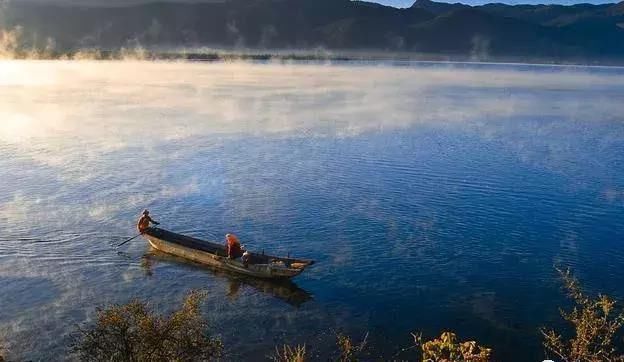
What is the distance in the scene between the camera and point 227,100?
140250mm

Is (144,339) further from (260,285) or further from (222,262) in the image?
(222,262)

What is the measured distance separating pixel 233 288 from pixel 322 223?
12.6 metres

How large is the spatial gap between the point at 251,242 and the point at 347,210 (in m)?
10.5

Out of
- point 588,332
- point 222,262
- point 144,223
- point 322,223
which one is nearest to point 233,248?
point 222,262

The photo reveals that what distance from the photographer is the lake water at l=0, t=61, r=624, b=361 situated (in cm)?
3200

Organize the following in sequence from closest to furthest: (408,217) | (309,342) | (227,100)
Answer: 1. (309,342)
2. (408,217)
3. (227,100)

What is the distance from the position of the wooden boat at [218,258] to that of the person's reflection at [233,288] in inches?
29.0

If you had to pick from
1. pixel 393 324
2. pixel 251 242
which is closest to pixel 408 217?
pixel 251 242

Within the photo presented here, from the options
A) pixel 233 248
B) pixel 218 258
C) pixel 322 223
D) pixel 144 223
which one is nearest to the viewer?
pixel 233 248

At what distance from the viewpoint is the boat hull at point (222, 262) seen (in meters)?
35.6

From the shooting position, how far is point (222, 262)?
37.4 meters

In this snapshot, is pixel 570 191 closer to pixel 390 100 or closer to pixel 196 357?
pixel 196 357

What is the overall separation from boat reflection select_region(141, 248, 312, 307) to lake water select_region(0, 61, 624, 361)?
0.15 metres

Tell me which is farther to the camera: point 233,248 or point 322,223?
point 322,223
